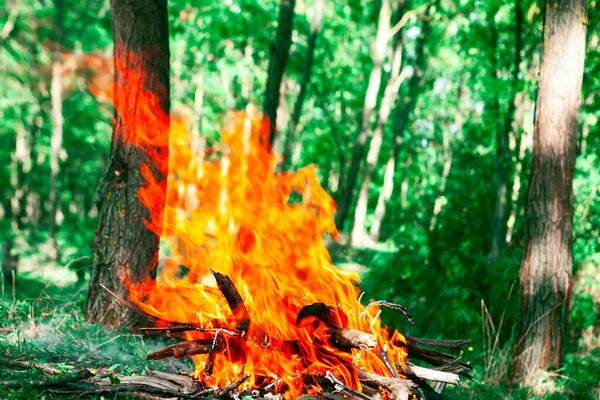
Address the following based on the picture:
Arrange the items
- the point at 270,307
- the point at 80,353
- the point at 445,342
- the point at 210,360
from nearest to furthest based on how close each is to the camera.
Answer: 1. the point at 210,360
2. the point at 270,307
3. the point at 445,342
4. the point at 80,353

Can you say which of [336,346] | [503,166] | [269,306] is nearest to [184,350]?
[269,306]

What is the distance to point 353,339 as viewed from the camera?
4.02 m

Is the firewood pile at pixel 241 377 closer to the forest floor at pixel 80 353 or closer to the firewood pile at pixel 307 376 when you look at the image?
the firewood pile at pixel 307 376

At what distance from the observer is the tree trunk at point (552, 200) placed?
6477mm

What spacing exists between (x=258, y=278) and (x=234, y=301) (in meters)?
0.41

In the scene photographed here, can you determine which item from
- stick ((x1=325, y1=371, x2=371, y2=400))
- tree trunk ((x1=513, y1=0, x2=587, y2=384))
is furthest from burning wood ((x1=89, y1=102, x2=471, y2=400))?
tree trunk ((x1=513, y1=0, x2=587, y2=384))

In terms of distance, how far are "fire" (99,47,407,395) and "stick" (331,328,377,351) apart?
66mm

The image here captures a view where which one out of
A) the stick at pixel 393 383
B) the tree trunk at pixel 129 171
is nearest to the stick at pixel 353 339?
the stick at pixel 393 383

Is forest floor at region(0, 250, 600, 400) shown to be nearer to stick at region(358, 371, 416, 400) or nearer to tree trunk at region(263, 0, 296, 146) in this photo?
stick at region(358, 371, 416, 400)

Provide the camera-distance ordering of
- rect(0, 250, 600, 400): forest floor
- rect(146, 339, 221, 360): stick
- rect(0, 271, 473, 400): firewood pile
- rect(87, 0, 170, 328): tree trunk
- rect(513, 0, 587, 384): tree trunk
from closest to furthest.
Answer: rect(0, 271, 473, 400): firewood pile → rect(146, 339, 221, 360): stick → rect(0, 250, 600, 400): forest floor → rect(87, 0, 170, 328): tree trunk → rect(513, 0, 587, 384): tree trunk

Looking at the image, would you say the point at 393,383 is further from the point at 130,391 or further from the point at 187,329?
the point at 130,391

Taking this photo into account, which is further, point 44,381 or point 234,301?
point 234,301

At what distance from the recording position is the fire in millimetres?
4203

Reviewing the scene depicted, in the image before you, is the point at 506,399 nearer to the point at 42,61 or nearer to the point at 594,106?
the point at 594,106
